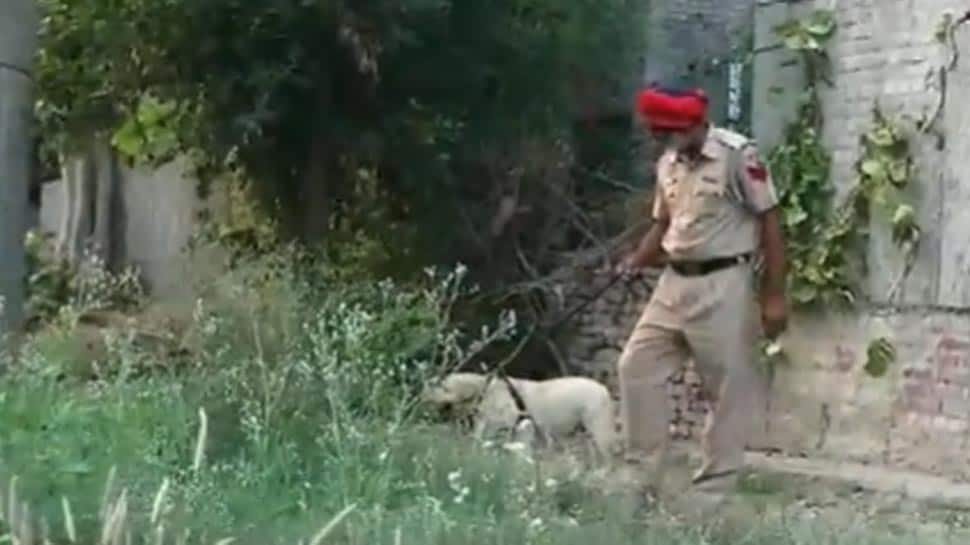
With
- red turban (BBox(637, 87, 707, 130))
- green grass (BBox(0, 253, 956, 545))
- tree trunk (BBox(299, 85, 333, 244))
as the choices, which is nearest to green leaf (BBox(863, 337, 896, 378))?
green grass (BBox(0, 253, 956, 545))

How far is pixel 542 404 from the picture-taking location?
8875mm

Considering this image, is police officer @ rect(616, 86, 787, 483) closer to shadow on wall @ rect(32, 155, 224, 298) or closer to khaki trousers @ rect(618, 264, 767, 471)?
khaki trousers @ rect(618, 264, 767, 471)

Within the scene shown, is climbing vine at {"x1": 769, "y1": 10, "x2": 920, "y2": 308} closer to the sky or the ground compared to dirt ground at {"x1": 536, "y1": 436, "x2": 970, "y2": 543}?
closer to the sky

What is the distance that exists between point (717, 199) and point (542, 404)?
2169 millimetres

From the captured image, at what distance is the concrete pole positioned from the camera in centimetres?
771

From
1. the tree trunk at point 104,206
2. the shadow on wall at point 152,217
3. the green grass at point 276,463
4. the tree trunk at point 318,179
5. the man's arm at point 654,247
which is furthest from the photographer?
the tree trunk at point 104,206

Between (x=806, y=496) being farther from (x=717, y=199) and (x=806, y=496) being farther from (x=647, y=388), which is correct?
(x=717, y=199)

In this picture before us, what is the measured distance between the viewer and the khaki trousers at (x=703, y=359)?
702cm

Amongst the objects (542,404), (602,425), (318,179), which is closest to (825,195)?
(602,425)

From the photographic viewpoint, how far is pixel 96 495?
4.34 meters

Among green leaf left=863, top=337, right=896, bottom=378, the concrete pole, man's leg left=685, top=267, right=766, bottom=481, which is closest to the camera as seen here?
man's leg left=685, top=267, right=766, bottom=481

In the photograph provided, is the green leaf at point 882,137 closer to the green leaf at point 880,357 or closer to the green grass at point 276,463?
the green leaf at point 880,357

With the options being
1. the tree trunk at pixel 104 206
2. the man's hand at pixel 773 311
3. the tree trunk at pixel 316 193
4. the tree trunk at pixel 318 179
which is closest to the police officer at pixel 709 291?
the man's hand at pixel 773 311

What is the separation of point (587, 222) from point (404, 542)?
784 cm
